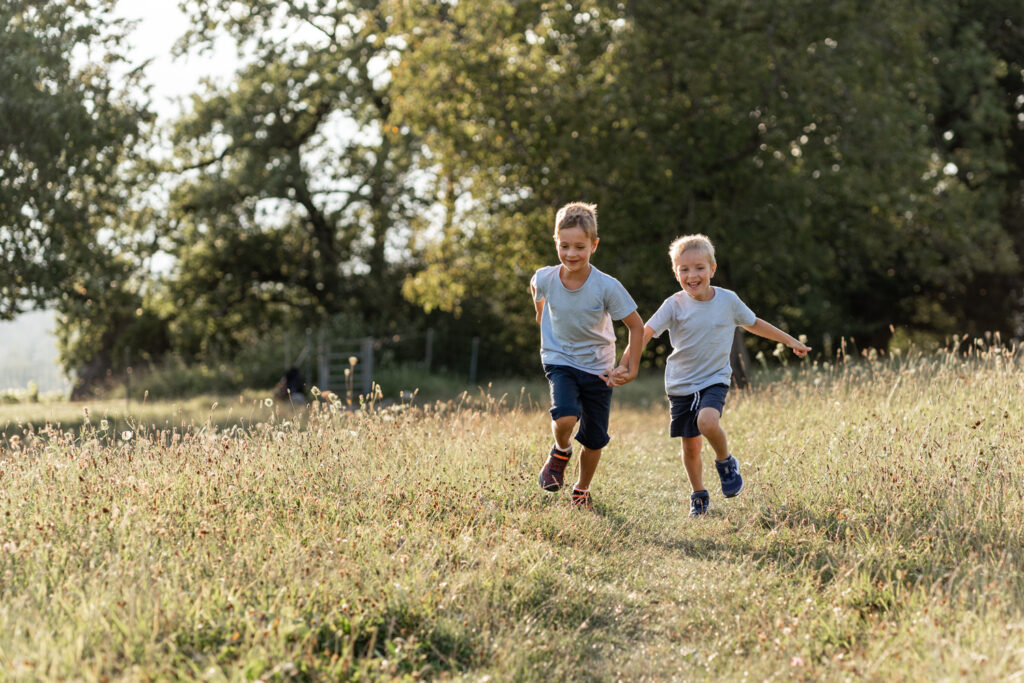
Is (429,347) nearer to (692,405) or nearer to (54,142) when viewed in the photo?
(54,142)

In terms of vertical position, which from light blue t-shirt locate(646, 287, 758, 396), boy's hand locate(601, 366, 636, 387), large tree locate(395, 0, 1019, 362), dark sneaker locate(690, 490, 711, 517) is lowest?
dark sneaker locate(690, 490, 711, 517)

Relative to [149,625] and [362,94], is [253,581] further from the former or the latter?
[362,94]

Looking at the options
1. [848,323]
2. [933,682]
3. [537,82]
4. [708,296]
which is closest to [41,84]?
[537,82]

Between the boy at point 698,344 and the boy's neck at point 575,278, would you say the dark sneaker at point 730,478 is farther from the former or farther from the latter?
the boy's neck at point 575,278

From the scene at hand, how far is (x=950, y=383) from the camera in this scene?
8.20m

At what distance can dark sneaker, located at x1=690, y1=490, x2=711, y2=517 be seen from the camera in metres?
5.96

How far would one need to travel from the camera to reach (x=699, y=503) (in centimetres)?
600

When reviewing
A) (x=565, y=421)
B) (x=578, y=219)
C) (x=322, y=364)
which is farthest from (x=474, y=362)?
(x=578, y=219)

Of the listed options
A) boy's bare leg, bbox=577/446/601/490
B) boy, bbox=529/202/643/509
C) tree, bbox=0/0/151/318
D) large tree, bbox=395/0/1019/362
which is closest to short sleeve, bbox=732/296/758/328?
boy, bbox=529/202/643/509

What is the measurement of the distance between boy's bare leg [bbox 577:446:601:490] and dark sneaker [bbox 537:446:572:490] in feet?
0.34

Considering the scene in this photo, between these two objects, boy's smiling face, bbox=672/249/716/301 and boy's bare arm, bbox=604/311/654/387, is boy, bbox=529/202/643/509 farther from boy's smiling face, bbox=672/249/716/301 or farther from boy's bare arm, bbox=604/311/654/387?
boy's smiling face, bbox=672/249/716/301

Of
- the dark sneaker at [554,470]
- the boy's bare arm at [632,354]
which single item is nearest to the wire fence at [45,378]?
the dark sneaker at [554,470]

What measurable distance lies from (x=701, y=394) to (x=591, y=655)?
2507 mm

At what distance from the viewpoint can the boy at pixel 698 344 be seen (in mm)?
5855
